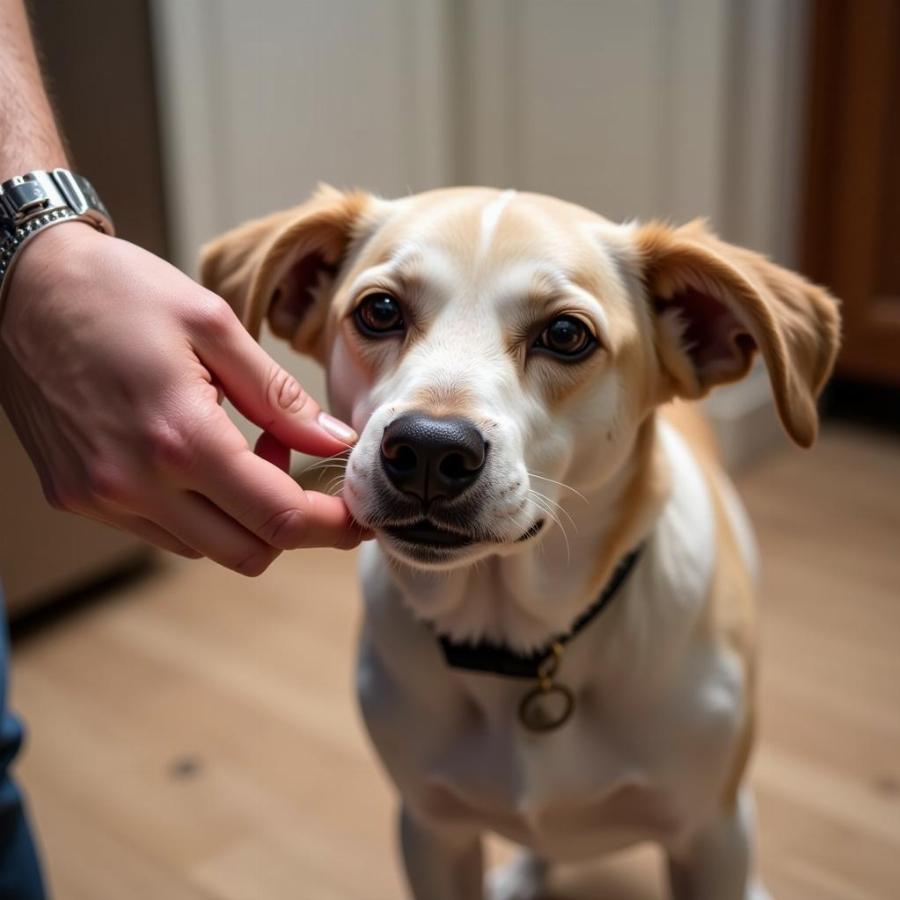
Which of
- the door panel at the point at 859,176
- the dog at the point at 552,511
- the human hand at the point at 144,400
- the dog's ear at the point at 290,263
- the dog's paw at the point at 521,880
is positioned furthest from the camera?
the door panel at the point at 859,176

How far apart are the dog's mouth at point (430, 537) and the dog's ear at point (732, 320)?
30 centimetres

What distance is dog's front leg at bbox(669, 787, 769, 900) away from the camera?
1.15m

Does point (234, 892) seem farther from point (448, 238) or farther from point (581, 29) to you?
point (581, 29)

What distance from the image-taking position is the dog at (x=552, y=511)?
940 millimetres

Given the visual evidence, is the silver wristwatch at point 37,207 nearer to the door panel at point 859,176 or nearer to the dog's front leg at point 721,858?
the dog's front leg at point 721,858

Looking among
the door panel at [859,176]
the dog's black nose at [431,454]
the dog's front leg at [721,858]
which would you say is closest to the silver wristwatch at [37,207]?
the dog's black nose at [431,454]

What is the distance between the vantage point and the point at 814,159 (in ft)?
8.41

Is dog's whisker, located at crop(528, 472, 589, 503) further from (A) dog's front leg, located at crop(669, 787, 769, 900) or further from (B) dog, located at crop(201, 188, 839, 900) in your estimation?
(A) dog's front leg, located at crop(669, 787, 769, 900)

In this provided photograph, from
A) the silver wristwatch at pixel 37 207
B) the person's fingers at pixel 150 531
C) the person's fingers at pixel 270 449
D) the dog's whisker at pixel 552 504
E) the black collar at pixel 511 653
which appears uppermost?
the silver wristwatch at pixel 37 207

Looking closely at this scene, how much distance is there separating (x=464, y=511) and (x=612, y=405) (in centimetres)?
19

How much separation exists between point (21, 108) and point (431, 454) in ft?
1.36

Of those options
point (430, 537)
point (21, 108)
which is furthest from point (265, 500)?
point (21, 108)

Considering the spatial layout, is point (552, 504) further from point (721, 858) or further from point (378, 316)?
point (721, 858)

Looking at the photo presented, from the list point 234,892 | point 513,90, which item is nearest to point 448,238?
point 234,892
